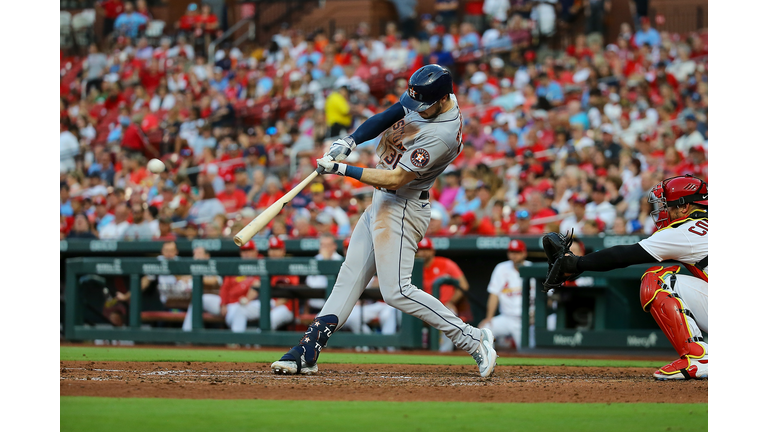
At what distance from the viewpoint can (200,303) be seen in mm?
7465

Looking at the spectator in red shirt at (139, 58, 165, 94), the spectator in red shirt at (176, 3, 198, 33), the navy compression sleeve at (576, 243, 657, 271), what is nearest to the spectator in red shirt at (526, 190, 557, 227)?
the navy compression sleeve at (576, 243, 657, 271)

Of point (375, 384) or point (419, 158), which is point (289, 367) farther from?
point (419, 158)

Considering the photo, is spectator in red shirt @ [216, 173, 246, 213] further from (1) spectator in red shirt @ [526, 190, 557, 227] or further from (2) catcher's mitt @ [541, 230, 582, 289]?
(2) catcher's mitt @ [541, 230, 582, 289]

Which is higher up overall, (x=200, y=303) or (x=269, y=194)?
(x=269, y=194)

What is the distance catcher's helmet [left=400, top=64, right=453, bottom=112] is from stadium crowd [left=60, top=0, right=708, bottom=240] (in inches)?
132

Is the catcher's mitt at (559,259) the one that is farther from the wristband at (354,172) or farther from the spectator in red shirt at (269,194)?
the spectator in red shirt at (269,194)

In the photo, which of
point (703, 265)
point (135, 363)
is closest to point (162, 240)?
point (135, 363)

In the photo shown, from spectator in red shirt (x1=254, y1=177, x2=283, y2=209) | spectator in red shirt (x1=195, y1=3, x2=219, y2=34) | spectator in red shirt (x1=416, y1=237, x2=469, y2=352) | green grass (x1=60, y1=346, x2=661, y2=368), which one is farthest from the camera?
spectator in red shirt (x1=195, y1=3, x2=219, y2=34)

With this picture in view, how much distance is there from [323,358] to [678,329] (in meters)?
2.55

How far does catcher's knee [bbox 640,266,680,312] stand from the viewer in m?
4.29

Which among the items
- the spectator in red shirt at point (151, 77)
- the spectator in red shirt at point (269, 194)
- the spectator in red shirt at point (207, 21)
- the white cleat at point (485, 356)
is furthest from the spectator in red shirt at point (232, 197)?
the spectator in red shirt at point (207, 21)

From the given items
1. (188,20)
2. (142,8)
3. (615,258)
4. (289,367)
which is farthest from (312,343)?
(142,8)

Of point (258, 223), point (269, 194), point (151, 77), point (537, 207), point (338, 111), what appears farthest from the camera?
point (151, 77)

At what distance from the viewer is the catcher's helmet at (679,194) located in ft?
14.1
